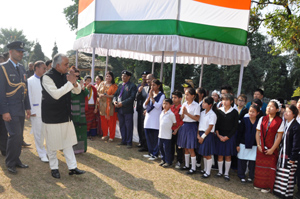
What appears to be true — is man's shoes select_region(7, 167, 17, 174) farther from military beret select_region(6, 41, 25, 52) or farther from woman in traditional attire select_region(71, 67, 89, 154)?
military beret select_region(6, 41, 25, 52)

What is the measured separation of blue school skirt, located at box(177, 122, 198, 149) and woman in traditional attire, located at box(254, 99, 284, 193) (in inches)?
44.0

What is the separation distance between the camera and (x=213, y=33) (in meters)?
6.48

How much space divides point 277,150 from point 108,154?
3.50 m

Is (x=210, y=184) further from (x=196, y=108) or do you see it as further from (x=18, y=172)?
(x=18, y=172)

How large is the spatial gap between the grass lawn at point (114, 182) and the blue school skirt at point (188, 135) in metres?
0.58

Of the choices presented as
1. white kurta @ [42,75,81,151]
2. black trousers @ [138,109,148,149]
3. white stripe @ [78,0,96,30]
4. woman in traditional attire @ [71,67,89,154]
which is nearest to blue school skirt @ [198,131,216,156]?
black trousers @ [138,109,148,149]

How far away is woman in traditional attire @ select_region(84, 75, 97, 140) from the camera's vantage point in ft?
21.1

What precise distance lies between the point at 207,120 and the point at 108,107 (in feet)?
9.88

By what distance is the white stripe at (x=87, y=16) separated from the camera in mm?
6949

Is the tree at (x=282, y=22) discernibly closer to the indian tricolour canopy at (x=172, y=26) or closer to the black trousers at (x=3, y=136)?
the indian tricolour canopy at (x=172, y=26)

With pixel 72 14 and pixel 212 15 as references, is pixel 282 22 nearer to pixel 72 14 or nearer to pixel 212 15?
pixel 212 15

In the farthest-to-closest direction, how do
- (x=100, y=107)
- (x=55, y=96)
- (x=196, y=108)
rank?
(x=100, y=107), (x=196, y=108), (x=55, y=96)

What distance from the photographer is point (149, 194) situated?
141 inches

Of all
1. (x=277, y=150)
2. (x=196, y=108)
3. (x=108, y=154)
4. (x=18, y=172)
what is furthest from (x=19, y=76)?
(x=277, y=150)
